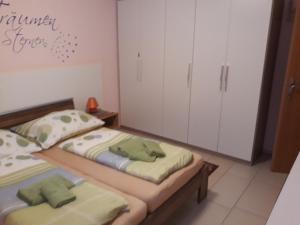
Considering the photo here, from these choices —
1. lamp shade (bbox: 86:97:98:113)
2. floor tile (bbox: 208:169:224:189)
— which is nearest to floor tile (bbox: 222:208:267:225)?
floor tile (bbox: 208:169:224:189)

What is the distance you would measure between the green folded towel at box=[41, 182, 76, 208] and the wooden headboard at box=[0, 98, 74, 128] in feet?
4.10

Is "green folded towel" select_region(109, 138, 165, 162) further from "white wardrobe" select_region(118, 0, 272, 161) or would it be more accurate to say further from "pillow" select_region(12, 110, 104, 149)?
"white wardrobe" select_region(118, 0, 272, 161)

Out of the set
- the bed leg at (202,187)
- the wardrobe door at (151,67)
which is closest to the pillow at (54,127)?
the wardrobe door at (151,67)

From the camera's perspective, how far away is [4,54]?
97.7 inches

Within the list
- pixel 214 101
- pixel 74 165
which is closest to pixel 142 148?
pixel 74 165

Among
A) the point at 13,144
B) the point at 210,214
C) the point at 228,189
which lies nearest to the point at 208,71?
the point at 228,189

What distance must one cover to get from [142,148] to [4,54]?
1633 mm

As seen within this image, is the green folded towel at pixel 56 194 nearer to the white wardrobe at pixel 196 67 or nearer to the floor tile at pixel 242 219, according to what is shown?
the floor tile at pixel 242 219

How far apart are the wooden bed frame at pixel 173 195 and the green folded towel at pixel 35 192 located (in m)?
0.57

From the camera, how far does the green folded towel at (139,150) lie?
203 cm

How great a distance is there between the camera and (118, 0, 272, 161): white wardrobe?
8.79ft

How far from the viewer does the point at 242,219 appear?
2096 mm

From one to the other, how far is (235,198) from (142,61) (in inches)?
81.5

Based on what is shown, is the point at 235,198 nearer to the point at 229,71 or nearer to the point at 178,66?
the point at 229,71
